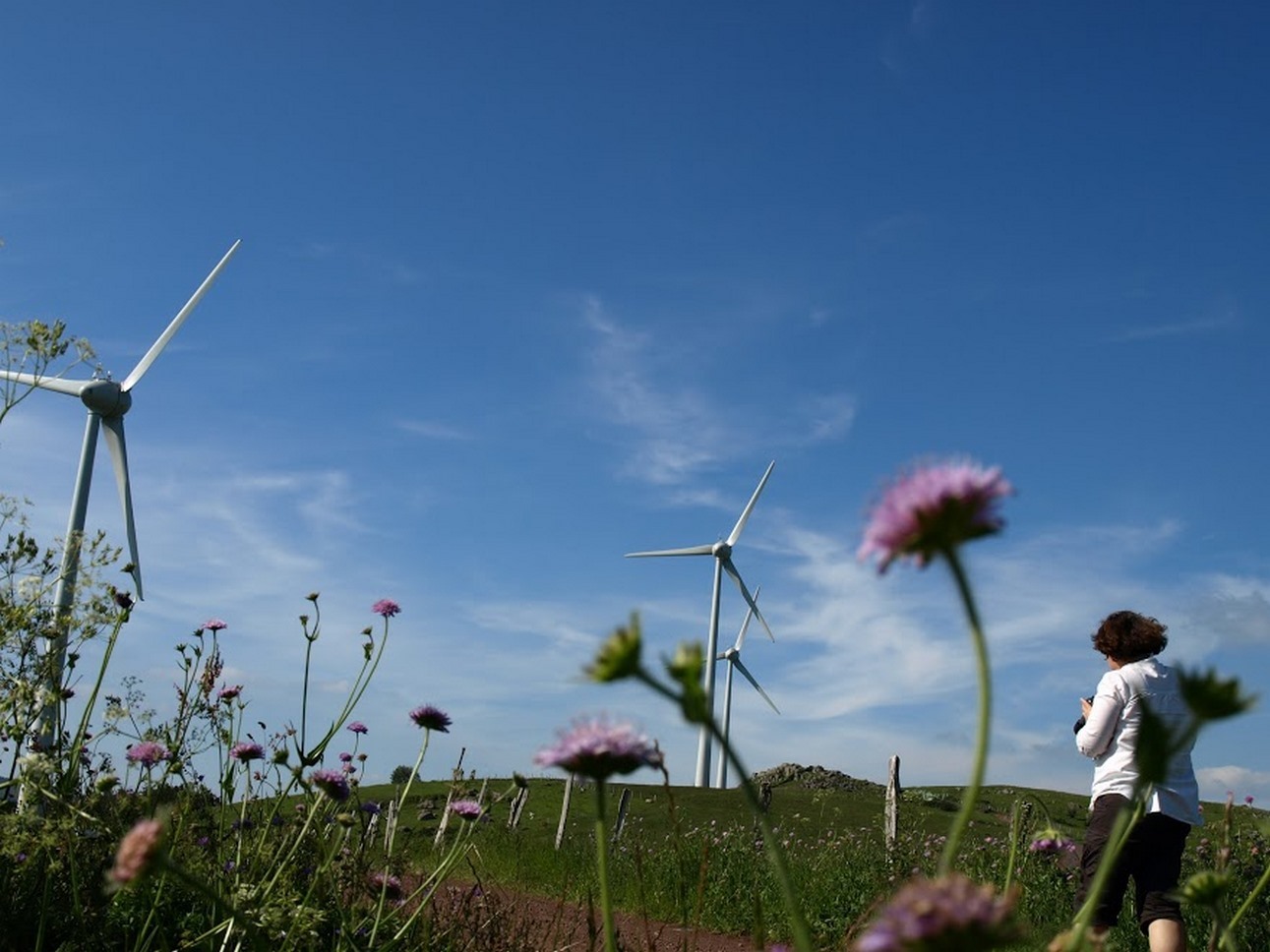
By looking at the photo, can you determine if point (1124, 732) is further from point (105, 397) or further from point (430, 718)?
point (105, 397)

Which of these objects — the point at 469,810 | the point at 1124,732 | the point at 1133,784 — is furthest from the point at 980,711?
the point at 1133,784

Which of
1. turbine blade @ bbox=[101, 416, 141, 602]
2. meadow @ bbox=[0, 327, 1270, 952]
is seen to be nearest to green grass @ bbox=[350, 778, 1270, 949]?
meadow @ bbox=[0, 327, 1270, 952]

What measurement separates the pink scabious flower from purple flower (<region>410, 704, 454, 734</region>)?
11.4 ft

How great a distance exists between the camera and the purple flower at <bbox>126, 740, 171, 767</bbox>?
516 centimetres

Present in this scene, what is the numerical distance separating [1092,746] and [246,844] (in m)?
4.75

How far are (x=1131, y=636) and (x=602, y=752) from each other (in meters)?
5.89

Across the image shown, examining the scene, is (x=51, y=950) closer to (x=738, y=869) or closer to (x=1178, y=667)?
(x=1178, y=667)

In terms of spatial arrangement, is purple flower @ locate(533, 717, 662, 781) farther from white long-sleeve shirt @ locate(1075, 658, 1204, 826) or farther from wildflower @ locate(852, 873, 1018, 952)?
white long-sleeve shirt @ locate(1075, 658, 1204, 826)

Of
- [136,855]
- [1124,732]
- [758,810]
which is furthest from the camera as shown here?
[1124,732]

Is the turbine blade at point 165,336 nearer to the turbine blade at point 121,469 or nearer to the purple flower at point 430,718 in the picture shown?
the turbine blade at point 121,469

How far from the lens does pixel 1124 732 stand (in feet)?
20.6

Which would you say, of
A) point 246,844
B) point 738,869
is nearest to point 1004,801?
point 738,869

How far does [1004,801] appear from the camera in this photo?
76.7 feet

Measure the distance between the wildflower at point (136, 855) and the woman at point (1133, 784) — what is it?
5954mm
